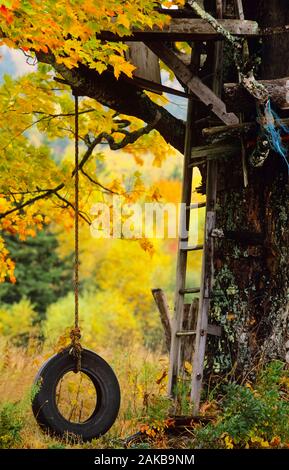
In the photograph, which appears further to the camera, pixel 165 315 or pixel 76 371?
pixel 165 315

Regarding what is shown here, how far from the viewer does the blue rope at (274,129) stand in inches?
319

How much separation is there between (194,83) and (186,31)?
67cm

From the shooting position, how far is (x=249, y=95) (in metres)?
8.24

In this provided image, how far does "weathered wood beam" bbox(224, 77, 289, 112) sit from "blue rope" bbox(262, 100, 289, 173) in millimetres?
114

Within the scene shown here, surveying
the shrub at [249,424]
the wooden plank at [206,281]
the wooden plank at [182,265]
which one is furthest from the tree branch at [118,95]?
the shrub at [249,424]

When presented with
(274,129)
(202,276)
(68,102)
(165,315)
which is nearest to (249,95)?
(274,129)

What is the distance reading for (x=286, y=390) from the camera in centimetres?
844

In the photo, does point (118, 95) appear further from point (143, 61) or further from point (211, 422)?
point (211, 422)

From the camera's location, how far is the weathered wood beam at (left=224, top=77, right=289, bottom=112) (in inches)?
320

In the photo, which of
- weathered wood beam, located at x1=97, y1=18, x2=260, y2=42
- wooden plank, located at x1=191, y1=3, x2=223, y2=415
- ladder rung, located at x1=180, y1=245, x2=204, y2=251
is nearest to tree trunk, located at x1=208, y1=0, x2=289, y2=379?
wooden plank, located at x1=191, y1=3, x2=223, y2=415

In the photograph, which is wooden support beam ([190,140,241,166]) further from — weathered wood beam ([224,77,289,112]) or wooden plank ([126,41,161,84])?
wooden plank ([126,41,161,84])

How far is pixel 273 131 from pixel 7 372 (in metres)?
5.15
